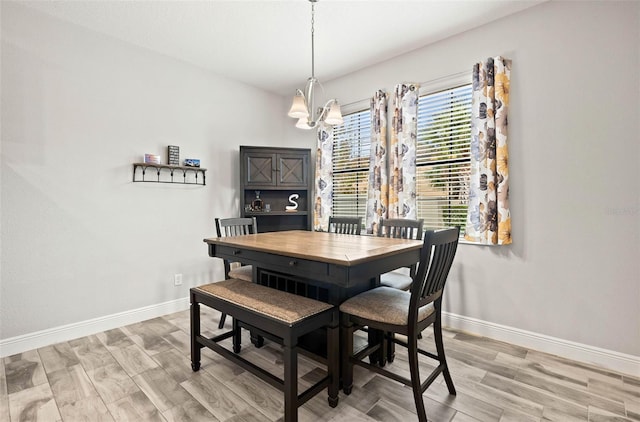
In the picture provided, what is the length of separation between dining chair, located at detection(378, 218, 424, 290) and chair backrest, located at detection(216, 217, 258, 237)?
4.47ft

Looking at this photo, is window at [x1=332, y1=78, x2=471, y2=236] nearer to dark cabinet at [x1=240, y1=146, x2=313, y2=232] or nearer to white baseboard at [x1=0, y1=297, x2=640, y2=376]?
white baseboard at [x1=0, y1=297, x2=640, y2=376]

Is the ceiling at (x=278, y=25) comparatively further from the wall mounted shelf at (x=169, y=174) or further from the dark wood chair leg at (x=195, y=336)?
the dark wood chair leg at (x=195, y=336)

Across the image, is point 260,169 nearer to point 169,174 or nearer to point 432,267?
point 169,174

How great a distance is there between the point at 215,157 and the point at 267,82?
4.17 feet

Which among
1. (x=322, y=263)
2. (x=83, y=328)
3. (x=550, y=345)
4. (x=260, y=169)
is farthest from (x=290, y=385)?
(x=260, y=169)

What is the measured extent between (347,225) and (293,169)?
4.24 feet

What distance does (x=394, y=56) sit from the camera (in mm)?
3291

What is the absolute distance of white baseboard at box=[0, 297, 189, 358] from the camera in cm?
237

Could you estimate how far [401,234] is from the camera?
2.81 meters

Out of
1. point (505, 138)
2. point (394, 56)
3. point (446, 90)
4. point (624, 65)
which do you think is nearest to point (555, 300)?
point (505, 138)

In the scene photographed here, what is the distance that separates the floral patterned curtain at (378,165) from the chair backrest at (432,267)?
5.28 ft

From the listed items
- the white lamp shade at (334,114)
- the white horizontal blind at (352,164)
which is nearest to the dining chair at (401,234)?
the white horizontal blind at (352,164)

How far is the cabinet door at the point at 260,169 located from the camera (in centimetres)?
376

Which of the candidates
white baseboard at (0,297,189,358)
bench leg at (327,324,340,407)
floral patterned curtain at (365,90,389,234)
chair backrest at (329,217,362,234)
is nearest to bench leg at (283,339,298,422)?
bench leg at (327,324,340,407)
